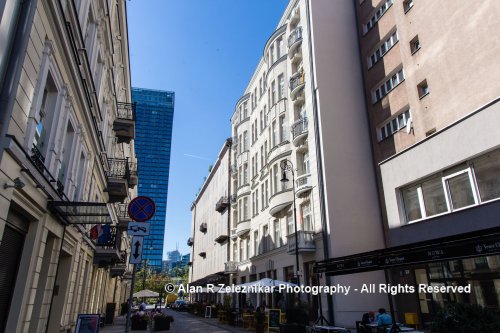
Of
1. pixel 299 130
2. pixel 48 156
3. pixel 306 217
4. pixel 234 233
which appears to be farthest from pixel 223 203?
pixel 48 156

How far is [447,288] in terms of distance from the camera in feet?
51.7

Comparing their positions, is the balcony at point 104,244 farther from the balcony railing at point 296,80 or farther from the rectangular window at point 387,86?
the rectangular window at point 387,86

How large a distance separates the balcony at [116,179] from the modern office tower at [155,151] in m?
155

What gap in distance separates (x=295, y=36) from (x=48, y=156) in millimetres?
23595

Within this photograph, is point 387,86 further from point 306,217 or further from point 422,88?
point 306,217

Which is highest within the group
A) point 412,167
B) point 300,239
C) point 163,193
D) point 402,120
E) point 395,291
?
point 163,193

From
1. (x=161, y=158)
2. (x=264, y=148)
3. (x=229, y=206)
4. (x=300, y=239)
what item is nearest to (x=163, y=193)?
(x=161, y=158)

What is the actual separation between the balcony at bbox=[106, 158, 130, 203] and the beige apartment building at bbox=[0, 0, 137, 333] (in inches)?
155

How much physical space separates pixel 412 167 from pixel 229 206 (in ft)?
104

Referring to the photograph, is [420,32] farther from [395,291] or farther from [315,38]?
[395,291]

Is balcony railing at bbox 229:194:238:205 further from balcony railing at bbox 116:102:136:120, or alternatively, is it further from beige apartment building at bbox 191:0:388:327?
balcony railing at bbox 116:102:136:120

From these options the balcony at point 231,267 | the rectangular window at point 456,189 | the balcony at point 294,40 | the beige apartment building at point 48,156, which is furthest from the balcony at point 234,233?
the rectangular window at point 456,189

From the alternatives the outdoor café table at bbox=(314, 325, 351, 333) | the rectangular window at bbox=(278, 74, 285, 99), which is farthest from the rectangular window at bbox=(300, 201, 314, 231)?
the outdoor café table at bbox=(314, 325, 351, 333)

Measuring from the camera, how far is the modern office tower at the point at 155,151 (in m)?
177
